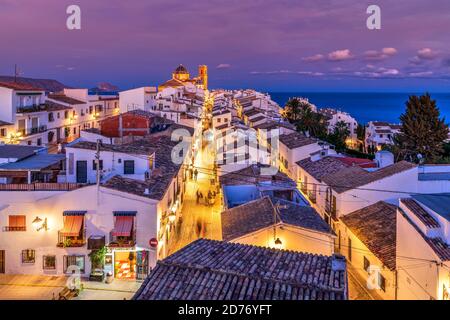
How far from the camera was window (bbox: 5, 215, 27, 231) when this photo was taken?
67.0 ft

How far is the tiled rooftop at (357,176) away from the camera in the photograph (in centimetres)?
2411

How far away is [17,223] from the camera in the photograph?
67.1 ft

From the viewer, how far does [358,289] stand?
19.7 metres

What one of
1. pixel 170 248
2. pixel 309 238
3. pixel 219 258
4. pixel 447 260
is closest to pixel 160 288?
pixel 219 258

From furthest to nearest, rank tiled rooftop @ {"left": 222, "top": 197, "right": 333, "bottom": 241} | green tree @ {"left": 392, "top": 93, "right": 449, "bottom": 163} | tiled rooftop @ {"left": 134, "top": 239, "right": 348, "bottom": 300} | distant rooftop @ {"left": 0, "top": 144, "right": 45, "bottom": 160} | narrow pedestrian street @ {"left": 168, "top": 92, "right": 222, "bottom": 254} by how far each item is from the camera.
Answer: green tree @ {"left": 392, "top": 93, "right": 449, "bottom": 163}, narrow pedestrian street @ {"left": 168, "top": 92, "right": 222, "bottom": 254}, distant rooftop @ {"left": 0, "top": 144, "right": 45, "bottom": 160}, tiled rooftop @ {"left": 222, "top": 197, "right": 333, "bottom": 241}, tiled rooftop @ {"left": 134, "top": 239, "right": 348, "bottom": 300}

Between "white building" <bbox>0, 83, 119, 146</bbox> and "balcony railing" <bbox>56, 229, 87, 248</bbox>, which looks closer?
"balcony railing" <bbox>56, 229, 87, 248</bbox>

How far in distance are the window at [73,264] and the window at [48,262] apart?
0.58 m

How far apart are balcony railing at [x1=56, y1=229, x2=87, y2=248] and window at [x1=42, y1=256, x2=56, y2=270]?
2.80 feet

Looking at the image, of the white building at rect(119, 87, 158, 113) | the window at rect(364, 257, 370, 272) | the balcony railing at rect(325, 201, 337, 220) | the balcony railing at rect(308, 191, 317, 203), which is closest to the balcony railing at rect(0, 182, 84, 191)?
the window at rect(364, 257, 370, 272)

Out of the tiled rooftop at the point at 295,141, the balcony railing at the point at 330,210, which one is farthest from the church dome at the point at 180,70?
the balcony railing at the point at 330,210

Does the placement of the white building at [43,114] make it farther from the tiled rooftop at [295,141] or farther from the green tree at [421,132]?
the green tree at [421,132]

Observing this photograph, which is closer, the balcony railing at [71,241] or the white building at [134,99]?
the balcony railing at [71,241]

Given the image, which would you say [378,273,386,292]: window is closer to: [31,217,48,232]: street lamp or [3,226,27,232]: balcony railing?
[31,217,48,232]: street lamp
